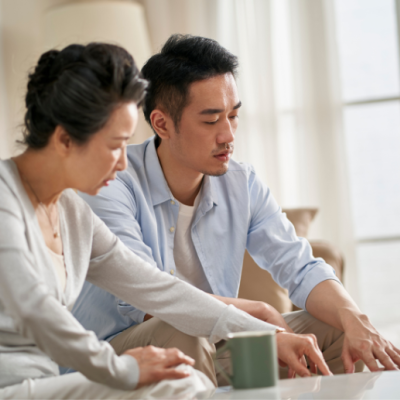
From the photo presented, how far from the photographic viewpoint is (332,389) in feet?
2.84

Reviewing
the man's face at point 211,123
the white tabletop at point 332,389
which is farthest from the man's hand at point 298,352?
the man's face at point 211,123

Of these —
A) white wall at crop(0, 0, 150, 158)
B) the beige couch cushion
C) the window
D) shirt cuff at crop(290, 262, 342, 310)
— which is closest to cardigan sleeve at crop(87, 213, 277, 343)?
shirt cuff at crop(290, 262, 342, 310)

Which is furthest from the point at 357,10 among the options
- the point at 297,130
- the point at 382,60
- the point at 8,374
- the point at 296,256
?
the point at 8,374

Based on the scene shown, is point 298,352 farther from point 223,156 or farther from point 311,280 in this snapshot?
point 223,156

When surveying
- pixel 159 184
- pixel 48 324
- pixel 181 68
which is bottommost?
pixel 48 324

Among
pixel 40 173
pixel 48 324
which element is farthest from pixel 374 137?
pixel 48 324

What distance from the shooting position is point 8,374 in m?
0.86

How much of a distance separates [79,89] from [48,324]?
1.25 ft

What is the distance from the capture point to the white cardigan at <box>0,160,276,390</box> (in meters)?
0.77

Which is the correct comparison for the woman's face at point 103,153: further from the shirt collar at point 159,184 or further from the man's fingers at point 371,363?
the man's fingers at point 371,363

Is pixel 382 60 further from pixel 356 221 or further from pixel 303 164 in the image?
pixel 356 221

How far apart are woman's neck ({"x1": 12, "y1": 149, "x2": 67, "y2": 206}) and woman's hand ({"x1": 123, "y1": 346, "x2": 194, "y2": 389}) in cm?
33

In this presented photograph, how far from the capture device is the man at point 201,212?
1361mm

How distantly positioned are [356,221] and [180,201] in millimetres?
1742
